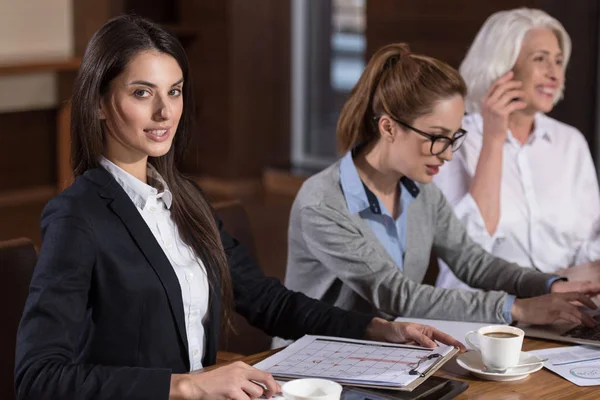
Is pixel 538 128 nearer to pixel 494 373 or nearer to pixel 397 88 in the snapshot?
pixel 397 88

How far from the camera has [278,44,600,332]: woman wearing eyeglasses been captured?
7.04ft

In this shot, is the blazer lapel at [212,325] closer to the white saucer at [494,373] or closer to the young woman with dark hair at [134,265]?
the young woman with dark hair at [134,265]

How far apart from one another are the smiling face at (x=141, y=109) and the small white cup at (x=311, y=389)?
20.3 inches

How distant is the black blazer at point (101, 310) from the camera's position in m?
1.49

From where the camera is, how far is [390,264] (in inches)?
86.1

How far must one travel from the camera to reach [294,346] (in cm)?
178

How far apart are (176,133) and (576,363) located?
85cm

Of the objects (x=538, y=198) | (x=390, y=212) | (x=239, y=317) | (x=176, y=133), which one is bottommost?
(x=239, y=317)

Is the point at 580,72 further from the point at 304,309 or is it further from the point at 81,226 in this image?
the point at 81,226

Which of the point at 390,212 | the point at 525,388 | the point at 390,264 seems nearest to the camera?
the point at 525,388

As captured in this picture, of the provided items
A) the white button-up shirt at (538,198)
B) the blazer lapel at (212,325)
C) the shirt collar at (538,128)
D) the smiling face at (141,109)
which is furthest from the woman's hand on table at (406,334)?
the shirt collar at (538,128)

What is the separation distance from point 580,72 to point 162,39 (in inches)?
105

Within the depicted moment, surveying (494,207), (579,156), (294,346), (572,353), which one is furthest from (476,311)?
(579,156)

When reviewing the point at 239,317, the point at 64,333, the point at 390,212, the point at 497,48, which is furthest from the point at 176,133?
the point at 497,48
